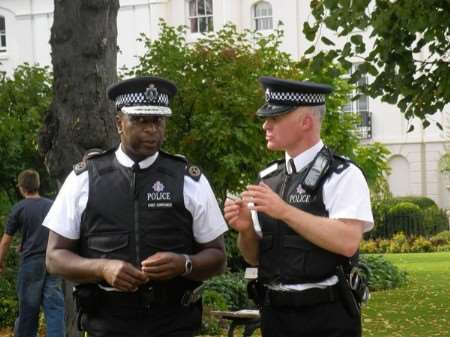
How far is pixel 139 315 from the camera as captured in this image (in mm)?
5391

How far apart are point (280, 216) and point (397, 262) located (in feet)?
80.0

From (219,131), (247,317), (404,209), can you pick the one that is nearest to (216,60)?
(219,131)

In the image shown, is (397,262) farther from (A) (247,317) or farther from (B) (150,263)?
(B) (150,263)

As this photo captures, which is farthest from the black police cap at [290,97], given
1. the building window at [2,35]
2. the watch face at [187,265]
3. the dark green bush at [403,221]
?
the building window at [2,35]

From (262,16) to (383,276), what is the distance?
26.0 m

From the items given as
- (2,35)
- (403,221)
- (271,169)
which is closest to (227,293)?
(271,169)

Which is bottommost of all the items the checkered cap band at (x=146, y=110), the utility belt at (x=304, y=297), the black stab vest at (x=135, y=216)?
the utility belt at (x=304, y=297)

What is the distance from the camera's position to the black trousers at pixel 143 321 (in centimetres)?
539

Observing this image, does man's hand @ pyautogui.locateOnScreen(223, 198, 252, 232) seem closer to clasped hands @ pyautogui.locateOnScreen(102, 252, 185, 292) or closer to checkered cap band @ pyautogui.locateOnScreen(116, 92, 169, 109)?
clasped hands @ pyautogui.locateOnScreen(102, 252, 185, 292)

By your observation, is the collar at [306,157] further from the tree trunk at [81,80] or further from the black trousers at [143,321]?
the tree trunk at [81,80]

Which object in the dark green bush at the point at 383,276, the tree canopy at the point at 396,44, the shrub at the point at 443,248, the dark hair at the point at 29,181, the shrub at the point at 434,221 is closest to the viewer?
the dark hair at the point at 29,181

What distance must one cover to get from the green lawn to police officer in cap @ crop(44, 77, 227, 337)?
28.4ft

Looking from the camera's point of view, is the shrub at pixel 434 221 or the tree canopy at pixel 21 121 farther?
the shrub at pixel 434 221

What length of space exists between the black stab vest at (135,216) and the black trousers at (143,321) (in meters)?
0.18
